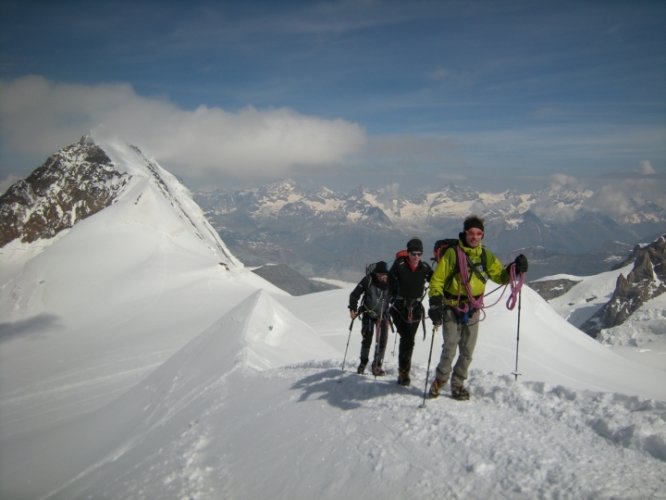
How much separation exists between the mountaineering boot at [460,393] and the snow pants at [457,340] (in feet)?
0.28

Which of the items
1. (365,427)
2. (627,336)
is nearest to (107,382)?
(365,427)

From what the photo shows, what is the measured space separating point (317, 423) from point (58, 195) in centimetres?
11351

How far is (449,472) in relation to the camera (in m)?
6.65

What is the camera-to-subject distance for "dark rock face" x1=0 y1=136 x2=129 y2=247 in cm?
9319

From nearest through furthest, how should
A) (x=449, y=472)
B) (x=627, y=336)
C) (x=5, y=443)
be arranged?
1. (x=449, y=472)
2. (x=5, y=443)
3. (x=627, y=336)

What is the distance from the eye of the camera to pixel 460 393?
29.9ft

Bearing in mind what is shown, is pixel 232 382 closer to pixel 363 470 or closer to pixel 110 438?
pixel 110 438

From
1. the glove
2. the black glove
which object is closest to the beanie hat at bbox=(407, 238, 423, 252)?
the glove

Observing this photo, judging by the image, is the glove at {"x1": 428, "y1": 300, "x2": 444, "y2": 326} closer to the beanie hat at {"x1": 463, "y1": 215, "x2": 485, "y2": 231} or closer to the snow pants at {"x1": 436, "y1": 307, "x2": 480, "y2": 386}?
the snow pants at {"x1": 436, "y1": 307, "x2": 480, "y2": 386}

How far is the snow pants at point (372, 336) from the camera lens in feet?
37.7

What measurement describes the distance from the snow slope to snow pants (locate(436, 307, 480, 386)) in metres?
0.67

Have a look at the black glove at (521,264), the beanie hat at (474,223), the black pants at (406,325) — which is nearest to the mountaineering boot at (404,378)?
the black pants at (406,325)

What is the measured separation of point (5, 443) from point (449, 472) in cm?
2476

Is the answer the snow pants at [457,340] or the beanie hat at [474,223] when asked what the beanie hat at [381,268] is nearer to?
the snow pants at [457,340]
